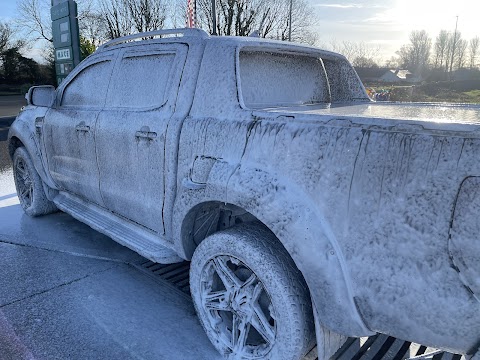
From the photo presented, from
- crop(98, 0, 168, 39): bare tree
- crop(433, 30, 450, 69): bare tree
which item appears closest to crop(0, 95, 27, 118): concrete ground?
crop(98, 0, 168, 39): bare tree

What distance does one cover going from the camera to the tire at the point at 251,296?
1.95 meters

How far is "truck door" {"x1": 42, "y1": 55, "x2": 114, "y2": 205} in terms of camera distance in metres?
3.31

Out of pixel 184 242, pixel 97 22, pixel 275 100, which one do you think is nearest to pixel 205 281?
pixel 184 242

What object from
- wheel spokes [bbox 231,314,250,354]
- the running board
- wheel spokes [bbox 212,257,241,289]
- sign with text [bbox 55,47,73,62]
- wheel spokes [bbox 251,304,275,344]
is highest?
sign with text [bbox 55,47,73,62]

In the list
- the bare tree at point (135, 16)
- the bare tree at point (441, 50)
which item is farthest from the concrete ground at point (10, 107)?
the bare tree at point (441, 50)

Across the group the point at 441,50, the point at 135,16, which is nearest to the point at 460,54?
the point at 441,50

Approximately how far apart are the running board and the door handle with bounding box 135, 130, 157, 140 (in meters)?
0.67

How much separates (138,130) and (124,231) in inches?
30.9

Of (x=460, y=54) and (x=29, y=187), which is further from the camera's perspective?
(x=460, y=54)

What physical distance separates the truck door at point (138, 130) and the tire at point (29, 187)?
63.1 inches

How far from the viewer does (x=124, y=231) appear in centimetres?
304

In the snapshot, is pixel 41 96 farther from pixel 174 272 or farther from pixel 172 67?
pixel 174 272

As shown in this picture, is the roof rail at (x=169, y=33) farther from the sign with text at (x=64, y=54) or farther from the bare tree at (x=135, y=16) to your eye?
the bare tree at (x=135, y=16)

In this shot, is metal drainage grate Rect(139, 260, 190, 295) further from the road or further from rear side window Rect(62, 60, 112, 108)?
rear side window Rect(62, 60, 112, 108)
